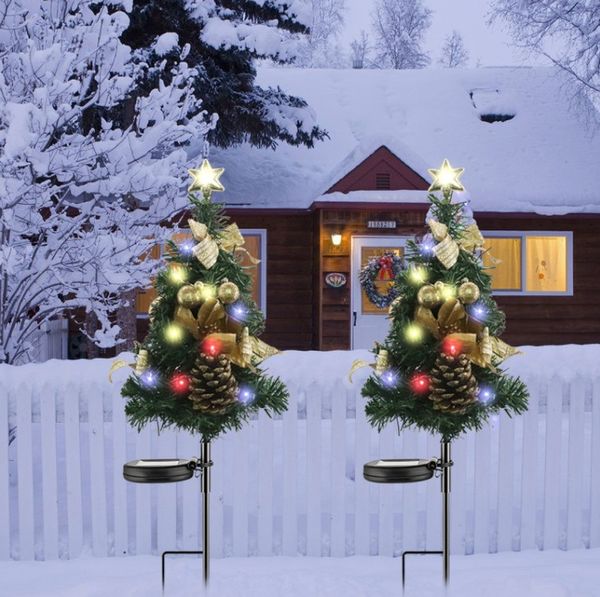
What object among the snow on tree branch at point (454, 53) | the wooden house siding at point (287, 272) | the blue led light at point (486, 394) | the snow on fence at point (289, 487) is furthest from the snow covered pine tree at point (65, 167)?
the snow on tree branch at point (454, 53)

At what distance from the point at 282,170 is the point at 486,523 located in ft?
34.4

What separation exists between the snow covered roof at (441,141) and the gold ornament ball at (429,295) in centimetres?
943

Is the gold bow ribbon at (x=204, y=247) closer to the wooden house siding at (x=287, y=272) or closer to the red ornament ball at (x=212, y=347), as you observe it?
the red ornament ball at (x=212, y=347)

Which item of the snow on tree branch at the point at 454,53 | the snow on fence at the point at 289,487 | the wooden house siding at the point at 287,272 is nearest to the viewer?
the snow on fence at the point at 289,487

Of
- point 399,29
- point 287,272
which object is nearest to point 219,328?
point 287,272

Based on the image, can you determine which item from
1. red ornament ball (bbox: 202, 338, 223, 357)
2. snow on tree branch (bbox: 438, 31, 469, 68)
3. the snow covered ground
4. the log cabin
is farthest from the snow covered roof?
snow on tree branch (bbox: 438, 31, 469, 68)

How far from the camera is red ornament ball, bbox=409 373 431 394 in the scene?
407 centimetres

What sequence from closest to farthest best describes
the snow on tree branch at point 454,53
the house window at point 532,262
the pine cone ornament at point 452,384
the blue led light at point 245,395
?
the pine cone ornament at point 452,384
the blue led light at point 245,395
the house window at point 532,262
the snow on tree branch at point 454,53

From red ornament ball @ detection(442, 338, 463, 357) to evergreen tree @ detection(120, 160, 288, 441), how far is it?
3.05 feet

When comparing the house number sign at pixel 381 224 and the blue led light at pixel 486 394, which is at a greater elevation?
the house number sign at pixel 381 224

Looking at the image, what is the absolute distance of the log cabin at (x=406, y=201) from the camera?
13.7 metres

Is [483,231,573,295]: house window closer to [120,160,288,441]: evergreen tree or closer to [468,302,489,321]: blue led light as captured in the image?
[468,302,489,321]: blue led light

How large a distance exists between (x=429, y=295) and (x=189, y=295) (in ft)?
3.99

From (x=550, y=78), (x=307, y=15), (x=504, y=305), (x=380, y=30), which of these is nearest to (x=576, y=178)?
(x=504, y=305)
